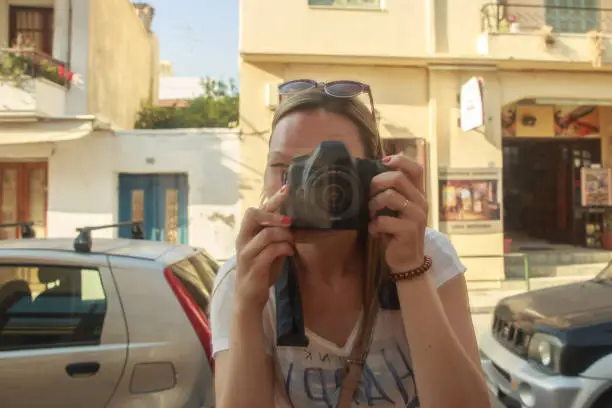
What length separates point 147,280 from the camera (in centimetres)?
249

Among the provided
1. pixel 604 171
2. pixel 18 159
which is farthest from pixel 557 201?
pixel 18 159

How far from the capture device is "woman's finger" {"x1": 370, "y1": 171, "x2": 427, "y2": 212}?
3.52 feet

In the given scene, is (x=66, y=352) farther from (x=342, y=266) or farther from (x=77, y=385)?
(x=342, y=266)

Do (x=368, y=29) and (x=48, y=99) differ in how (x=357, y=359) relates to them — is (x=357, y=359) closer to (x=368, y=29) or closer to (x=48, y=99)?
(x=368, y=29)

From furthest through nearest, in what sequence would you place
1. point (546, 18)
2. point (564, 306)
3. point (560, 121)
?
point (560, 121), point (546, 18), point (564, 306)

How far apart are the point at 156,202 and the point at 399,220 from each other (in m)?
9.29

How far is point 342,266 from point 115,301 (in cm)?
166

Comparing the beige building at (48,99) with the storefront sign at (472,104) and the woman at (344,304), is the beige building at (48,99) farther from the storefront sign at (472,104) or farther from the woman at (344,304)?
the woman at (344,304)

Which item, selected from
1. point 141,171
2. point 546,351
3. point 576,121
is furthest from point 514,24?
point 546,351

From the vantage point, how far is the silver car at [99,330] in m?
2.31

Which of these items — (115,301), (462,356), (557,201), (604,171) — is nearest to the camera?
(462,356)

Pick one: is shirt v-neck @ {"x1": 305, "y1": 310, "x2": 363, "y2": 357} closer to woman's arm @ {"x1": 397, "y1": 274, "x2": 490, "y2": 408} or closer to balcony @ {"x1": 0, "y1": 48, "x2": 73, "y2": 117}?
woman's arm @ {"x1": 397, "y1": 274, "x2": 490, "y2": 408}

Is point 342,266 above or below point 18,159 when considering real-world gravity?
below

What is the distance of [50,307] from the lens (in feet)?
8.39
